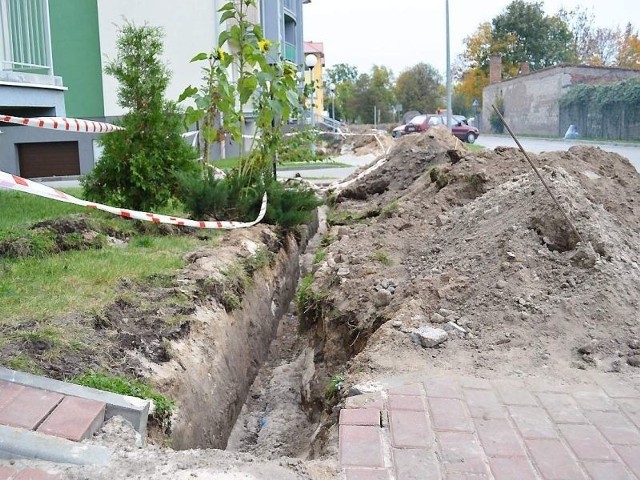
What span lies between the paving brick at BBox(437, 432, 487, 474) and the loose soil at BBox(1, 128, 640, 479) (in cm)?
47

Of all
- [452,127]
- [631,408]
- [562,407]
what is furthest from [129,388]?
[452,127]

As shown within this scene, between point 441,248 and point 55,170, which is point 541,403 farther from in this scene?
point 55,170

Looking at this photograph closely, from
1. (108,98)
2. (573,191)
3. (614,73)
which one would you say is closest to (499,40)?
(614,73)

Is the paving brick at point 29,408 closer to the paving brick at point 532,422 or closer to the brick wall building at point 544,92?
the paving brick at point 532,422

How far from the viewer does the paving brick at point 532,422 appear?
3.20m

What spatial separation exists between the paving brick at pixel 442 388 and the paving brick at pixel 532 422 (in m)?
0.30

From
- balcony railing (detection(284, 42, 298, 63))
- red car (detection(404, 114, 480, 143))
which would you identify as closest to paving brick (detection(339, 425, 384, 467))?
red car (detection(404, 114, 480, 143))

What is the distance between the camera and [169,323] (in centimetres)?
479

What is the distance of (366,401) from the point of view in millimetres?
3520

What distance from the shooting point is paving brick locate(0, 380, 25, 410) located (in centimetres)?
317

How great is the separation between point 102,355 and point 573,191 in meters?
4.02

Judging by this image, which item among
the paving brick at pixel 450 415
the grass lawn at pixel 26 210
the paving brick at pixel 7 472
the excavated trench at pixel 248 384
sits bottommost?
the excavated trench at pixel 248 384

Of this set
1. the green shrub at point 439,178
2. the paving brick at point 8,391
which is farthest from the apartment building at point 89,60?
the paving brick at point 8,391

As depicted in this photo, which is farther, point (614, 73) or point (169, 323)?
point (614, 73)
